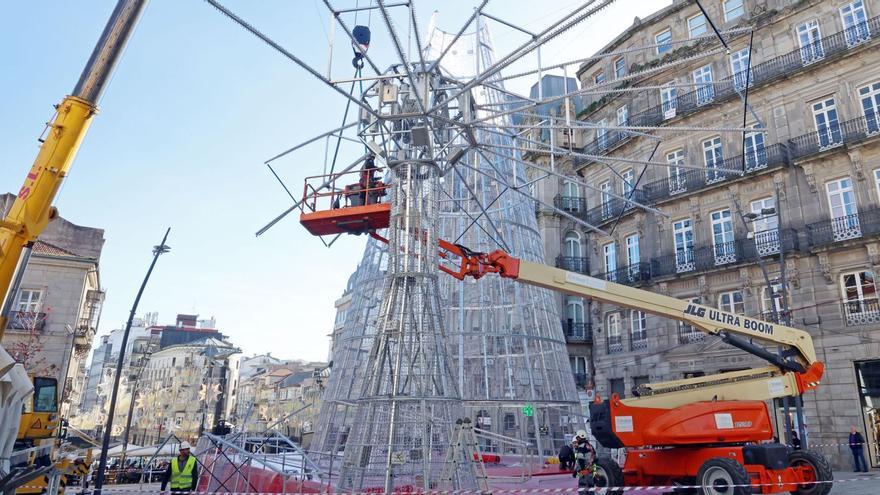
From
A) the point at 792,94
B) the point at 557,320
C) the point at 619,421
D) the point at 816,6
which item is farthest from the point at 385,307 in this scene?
the point at 816,6

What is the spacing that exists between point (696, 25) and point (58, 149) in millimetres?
28527

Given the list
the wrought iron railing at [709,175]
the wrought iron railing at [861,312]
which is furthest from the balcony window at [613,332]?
the wrought iron railing at [861,312]

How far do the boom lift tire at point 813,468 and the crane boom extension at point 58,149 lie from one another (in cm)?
1352

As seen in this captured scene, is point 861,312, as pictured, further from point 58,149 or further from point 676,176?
point 58,149

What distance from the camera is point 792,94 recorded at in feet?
80.1

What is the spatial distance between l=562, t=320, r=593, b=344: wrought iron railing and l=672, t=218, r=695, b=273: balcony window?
753 cm

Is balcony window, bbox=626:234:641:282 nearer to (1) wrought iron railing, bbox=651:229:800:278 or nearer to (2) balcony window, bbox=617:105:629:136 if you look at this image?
(1) wrought iron railing, bbox=651:229:800:278

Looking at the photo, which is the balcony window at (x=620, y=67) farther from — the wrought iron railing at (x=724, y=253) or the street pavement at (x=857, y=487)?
the street pavement at (x=857, y=487)

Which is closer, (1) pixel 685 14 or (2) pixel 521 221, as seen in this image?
(2) pixel 521 221

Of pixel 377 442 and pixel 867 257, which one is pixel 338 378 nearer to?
pixel 377 442

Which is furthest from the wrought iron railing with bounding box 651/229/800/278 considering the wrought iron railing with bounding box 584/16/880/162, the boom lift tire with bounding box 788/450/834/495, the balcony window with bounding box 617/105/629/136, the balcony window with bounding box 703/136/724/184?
the boom lift tire with bounding box 788/450/834/495

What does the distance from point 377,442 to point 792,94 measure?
74.7ft

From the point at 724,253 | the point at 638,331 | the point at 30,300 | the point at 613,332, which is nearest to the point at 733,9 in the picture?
the point at 724,253

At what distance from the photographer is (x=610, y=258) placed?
32.3 m
